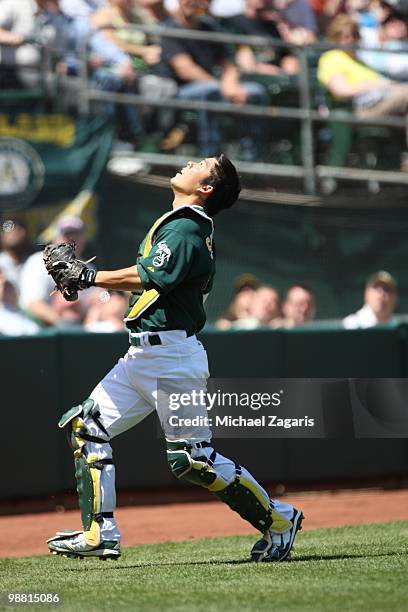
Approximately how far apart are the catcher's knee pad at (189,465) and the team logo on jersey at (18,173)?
17.2 feet

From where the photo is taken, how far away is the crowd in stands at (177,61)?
11016 millimetres

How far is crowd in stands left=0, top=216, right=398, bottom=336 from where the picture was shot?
9977 mm

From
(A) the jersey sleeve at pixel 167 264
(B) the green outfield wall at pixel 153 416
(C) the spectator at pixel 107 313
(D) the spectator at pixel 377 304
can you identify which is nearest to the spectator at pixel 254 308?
(B) the green outfield wall at pixel 153 416

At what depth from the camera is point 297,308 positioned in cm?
1070

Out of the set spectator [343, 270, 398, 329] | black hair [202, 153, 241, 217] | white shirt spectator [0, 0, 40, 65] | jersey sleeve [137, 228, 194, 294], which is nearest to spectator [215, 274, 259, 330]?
spectator [343, 270, 398, 329]

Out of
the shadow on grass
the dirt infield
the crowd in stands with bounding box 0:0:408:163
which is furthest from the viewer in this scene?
the crowd in stands with bounding box 0:0:408:163

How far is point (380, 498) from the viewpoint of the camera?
9961 millimetres

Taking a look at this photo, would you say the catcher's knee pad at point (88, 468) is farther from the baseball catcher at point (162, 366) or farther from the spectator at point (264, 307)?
the spectator at point (264, 307)

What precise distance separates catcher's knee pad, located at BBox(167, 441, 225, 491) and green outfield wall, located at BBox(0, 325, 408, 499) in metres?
3.97

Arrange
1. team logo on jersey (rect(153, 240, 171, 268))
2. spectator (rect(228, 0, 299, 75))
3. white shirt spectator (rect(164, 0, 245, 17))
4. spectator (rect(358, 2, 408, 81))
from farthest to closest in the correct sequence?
spectator (rect(358, 2, 408, 81))
white shirt spectator (rect(164, 0, 245, 17))
spectator (rect(228, 0, 299, 75))
team logo on jersey (rect(153, 240, 171, 268))

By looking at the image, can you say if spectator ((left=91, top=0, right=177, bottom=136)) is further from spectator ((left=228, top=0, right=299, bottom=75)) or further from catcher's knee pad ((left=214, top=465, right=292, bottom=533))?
catcher's knee pad ((left=214, top=465, right=292, bottom=533))

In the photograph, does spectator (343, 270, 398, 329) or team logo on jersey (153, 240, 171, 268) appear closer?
team logo on jersey (153, 240, 171, 268)

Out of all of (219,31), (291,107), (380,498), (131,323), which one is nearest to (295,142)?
(291,107)

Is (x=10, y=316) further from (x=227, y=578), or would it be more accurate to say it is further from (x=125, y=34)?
(x=227, y=578)
